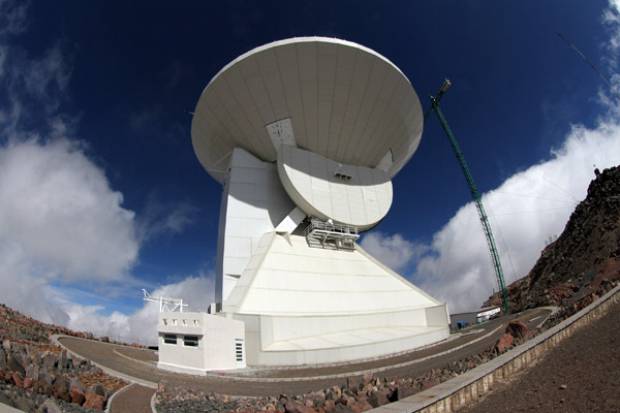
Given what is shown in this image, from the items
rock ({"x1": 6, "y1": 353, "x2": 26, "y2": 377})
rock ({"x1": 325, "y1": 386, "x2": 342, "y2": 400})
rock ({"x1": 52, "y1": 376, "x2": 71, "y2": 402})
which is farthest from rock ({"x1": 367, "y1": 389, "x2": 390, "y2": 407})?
rock ({"x1": 6, "y1": 353, "x2": 26, "y2": 377})

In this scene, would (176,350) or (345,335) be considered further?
(345,335)

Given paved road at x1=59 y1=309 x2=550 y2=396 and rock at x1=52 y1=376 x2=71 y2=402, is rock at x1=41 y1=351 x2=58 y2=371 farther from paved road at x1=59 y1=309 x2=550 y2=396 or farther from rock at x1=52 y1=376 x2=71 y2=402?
rock at x1=52 y1=376 x2=71 y2=402

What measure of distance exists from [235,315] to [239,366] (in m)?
2.19

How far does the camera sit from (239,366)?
1570 centimetres

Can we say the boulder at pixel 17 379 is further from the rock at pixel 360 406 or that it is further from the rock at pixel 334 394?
the rock at pixel 360 406

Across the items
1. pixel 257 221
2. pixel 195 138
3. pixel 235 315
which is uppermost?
pixel 195 138

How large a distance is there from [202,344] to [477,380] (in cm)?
1248

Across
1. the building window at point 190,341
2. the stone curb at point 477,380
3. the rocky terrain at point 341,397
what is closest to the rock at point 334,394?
the rocky terrain at point 341,397

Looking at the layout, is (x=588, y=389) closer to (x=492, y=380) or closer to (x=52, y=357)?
(x=492, y=380)

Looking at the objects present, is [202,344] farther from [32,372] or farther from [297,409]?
[297,409]

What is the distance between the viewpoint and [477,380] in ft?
17.9

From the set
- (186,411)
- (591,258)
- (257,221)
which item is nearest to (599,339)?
(186,411)

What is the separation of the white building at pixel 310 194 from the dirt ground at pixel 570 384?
1091 cm

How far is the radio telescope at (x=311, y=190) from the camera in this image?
745 inches
